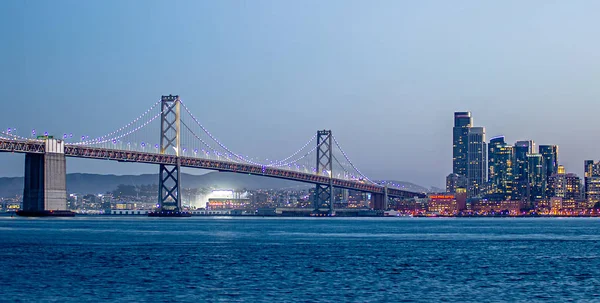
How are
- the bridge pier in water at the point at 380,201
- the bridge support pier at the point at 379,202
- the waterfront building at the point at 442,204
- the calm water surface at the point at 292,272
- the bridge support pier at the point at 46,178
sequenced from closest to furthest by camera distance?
the calm water surface at the point at 292,272 → the bridge support pier at the point at 46,178 → the bridge pier in water at the point at 380,201 → the bridge support pier at the point at 379,202 → the waterfront building at the point at 442,204

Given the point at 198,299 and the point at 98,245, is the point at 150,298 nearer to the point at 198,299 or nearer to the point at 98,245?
the point at 198,299

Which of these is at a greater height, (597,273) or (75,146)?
(75,146)

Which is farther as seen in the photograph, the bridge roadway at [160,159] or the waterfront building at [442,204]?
the waterfront building at [442,204]

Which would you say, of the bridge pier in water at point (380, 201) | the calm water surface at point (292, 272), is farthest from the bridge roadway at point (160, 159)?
the calm water surface at point (292, 272)

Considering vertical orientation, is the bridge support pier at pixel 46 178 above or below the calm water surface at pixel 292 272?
above

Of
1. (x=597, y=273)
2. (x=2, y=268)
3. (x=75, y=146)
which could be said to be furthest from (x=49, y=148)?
(x=597, y=273)

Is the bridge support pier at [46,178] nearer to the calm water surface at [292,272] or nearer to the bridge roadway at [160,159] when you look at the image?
the bridge roadway at [160,159]

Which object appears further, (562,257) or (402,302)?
(562,257)

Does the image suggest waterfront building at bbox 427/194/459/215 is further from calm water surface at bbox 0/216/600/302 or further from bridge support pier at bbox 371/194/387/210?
calm water surface at bbox 0/216/600/302

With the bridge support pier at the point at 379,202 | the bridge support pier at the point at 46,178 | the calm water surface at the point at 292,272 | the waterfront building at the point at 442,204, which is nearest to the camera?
the calm water surface at the point at 292,272
